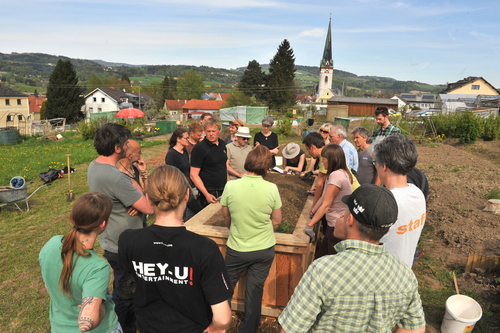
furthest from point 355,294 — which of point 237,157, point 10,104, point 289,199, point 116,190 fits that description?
point 10,104

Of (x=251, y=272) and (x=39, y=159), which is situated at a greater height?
(x=251, y=272)

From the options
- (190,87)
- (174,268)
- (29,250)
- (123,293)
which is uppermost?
(190,87)

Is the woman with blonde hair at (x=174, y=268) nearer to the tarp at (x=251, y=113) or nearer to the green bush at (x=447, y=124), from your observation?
the green bush at (x=447, y=124)

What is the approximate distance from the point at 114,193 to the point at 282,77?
5547 centimetres

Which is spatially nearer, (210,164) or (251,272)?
(251,272)

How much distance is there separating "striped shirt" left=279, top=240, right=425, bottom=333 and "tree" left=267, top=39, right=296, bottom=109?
54.2 m

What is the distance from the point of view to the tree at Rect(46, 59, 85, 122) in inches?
1667

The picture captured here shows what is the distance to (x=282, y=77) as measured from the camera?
54969 mm

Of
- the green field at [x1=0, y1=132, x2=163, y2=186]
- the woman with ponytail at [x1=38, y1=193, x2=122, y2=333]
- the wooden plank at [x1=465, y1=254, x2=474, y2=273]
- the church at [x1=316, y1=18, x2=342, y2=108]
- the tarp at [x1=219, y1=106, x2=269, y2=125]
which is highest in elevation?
the church at [x1=316, y1=18, x2=342, y2=108]

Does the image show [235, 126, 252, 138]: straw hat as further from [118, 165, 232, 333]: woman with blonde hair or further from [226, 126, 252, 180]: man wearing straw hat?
[118, 165, 232, 333]: woman with blonde hair

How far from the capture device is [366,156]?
4371 mm

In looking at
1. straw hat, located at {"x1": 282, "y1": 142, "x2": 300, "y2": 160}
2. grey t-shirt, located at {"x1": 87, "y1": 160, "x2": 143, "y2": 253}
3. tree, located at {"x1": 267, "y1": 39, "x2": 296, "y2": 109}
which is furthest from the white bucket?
tree, located at {"x1": 267, "y1": 39, "x2": 296, "y2": 109}

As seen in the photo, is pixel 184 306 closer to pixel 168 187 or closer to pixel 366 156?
pixel 168 187

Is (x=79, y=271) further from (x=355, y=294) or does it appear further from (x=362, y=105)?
(x=362, y=105)
